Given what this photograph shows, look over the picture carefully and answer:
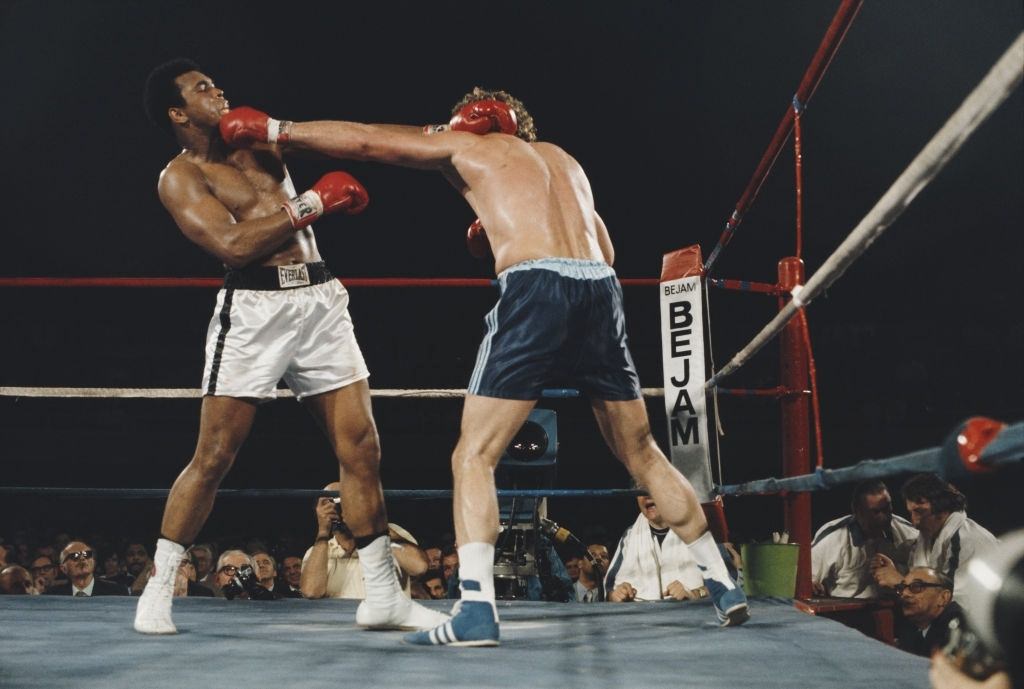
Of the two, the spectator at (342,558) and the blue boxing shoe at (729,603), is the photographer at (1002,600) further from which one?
the spectator at (342,558)

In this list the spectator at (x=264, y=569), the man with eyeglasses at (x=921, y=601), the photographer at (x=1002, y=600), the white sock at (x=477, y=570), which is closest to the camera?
the photographer at (x=1002, y=600)

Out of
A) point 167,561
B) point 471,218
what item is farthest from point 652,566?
point 471,218

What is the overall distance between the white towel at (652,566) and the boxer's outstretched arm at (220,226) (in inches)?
68.0

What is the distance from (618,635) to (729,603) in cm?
24

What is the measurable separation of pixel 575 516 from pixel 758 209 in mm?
3700

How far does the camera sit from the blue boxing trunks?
1663 millimetres

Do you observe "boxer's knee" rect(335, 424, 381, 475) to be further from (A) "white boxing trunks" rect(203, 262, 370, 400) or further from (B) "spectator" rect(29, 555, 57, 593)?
(B) "spectator" rect(29, 555, 57, 593)

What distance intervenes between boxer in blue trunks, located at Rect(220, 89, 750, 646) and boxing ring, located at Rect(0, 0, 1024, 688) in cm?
16

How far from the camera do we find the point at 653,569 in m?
3.02

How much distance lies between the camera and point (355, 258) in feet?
31.2

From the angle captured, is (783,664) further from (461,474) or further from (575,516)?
(575,516)

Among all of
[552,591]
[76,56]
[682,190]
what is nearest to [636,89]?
[682,190]

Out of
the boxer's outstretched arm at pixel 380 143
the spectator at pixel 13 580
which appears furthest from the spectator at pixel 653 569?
the spectator at pixel 13 580

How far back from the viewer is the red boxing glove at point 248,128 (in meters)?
1.82
